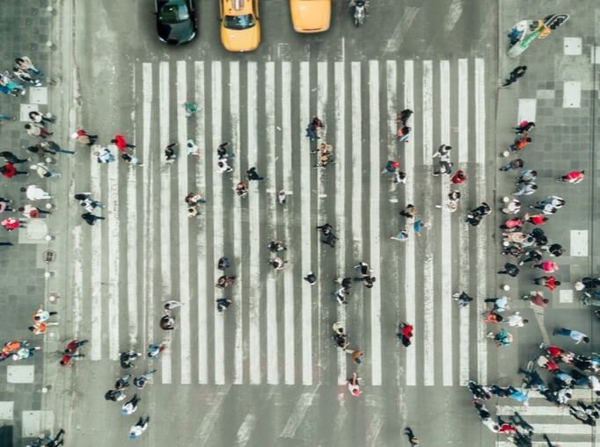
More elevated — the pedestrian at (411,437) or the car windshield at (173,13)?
the car windshield at (173,13)

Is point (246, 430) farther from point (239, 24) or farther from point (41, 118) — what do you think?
point (239, 24)

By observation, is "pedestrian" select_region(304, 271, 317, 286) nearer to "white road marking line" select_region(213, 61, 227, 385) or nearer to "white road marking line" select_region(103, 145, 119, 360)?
"white road marking line" select_region(213, 61, 227, 385)

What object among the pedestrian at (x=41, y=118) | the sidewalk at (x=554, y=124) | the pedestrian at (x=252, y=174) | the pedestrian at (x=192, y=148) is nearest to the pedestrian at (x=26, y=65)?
the pedestrian at (x=41, y=118)

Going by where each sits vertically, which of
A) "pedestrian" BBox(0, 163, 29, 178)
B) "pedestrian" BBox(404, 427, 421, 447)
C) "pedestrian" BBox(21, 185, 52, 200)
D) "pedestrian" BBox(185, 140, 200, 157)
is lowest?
"pedestrian" BBox(404, 427, 421, 447)

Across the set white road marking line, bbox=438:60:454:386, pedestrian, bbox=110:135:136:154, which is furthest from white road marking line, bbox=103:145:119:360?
white road marking line, bbox=438:60:454:386

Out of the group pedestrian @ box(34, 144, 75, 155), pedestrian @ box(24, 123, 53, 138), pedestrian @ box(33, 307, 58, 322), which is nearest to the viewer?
pedestrian @ box(24, 123, 53, 138)

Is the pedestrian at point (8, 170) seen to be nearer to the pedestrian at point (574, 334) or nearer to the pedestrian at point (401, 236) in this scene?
the pedestrian at point (401, 236)

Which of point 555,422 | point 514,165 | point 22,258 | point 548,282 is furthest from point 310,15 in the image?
point 555,422
